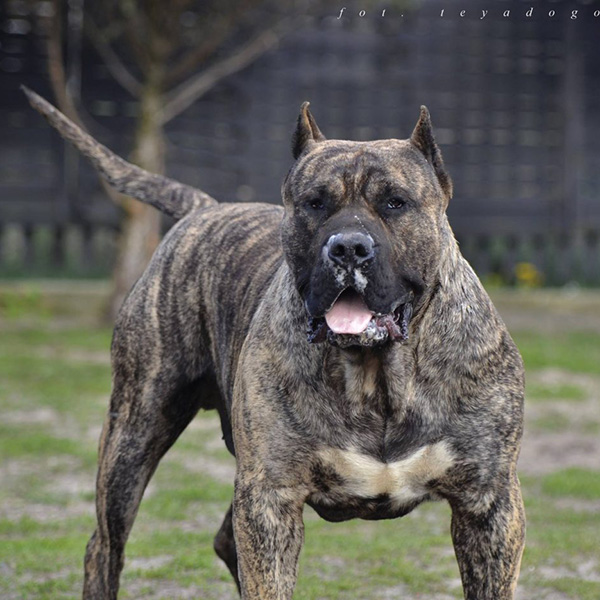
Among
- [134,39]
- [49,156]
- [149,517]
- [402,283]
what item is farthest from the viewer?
[49,156]

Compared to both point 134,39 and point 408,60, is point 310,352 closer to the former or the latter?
point 134,39

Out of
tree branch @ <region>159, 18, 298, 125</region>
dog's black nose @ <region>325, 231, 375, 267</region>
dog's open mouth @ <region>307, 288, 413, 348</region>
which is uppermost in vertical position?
tree branch @ <region>159, 18, 298, 125</region>

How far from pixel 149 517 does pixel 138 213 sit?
464 centimetres

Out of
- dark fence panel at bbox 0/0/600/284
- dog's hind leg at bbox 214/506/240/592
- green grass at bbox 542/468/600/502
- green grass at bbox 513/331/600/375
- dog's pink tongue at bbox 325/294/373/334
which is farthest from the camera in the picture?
dark fence panel at bbox 0/0/600/284

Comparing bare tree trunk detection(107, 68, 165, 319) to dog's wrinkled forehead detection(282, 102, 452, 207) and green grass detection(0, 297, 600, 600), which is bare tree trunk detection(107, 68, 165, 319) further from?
dog's wrinkled forehead detection(282, 102, 452, 207)

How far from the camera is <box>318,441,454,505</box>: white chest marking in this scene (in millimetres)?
3211

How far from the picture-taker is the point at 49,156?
11250 millimetres

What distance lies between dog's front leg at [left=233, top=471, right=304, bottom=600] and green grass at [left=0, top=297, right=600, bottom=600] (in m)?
1.32

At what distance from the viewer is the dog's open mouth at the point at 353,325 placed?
10.1 ft

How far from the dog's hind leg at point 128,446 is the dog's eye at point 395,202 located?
3.84ft

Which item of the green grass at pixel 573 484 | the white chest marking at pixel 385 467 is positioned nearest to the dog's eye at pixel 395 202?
the white chest marking at pixel 385 467

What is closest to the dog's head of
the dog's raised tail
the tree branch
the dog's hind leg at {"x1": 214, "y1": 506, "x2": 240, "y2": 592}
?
the dog's raised tail

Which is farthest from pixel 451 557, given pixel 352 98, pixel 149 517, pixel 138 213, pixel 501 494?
pixel 352 98

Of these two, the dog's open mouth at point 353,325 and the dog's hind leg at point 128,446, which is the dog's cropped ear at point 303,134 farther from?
the dog's hind leg at point 128,446
